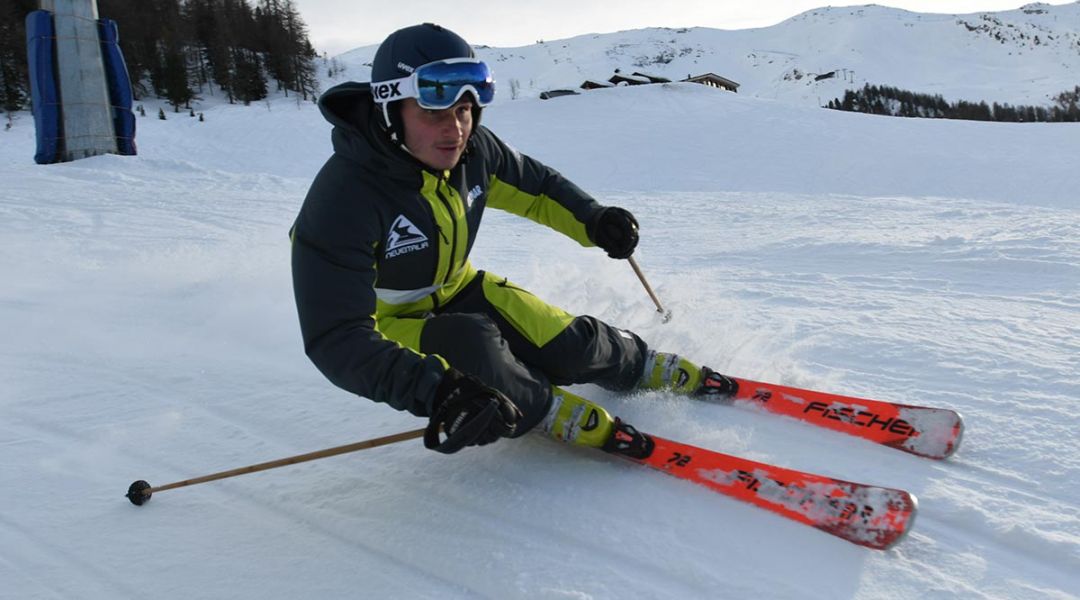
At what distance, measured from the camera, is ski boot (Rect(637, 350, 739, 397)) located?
263 centimetres

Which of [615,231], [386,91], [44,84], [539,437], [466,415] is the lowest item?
[539,437]

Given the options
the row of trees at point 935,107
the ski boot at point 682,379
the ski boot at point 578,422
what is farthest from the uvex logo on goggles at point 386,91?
the row of trees at point 935,107

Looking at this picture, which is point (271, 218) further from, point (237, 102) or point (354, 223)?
point (237, 102)

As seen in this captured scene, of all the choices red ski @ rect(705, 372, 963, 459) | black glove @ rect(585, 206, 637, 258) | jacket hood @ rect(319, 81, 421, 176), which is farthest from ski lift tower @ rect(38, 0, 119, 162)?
red ski @ rect(705, 372, 963, 459)

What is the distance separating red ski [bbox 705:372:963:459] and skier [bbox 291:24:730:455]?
0.09 meters

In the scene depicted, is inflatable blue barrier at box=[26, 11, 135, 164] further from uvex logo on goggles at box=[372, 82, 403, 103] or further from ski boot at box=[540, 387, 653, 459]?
ski boot at box=[540, 387, 653, 459]

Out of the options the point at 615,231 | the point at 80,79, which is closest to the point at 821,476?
the point at 615,231

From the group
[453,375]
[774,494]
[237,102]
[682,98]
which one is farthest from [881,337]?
[237,102]

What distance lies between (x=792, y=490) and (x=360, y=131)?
1.60 meters

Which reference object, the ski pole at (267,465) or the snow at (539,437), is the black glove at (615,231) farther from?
the ski pole at (267,465)

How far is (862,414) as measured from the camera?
91.4 inches

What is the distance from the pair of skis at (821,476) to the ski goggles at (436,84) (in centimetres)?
113

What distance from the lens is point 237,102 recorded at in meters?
29.3

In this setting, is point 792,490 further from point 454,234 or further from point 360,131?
point 360,131
